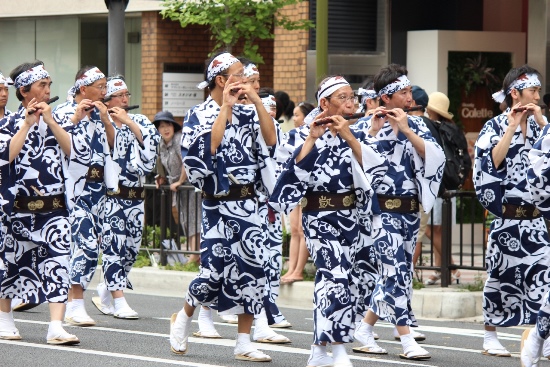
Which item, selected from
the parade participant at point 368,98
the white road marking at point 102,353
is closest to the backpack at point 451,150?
the parade participant at point 368,98

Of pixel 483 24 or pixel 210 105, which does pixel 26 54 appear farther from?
pixel 210 105

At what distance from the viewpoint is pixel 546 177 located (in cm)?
816

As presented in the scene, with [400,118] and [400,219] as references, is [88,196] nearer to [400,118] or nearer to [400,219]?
[400,219]

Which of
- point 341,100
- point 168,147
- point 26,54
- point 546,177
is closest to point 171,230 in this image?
point 168,147

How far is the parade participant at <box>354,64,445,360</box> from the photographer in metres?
9.70

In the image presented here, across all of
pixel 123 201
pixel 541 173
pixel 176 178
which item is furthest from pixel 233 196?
pixel 176 178

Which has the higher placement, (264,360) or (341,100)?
(341,100)

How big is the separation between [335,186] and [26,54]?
15.7 meters

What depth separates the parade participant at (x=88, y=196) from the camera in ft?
36.0

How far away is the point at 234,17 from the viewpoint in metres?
16.7

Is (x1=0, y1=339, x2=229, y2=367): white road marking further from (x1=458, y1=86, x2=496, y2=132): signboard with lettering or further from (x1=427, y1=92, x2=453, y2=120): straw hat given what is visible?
(x1=458, y1=86, x2=496, y2=132): signboard with lettering

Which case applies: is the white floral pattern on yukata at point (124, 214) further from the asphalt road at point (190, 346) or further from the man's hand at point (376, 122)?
the man's hand at point (376, 122)

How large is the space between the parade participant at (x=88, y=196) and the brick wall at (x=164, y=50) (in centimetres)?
878

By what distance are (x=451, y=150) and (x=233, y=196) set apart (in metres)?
4.45
